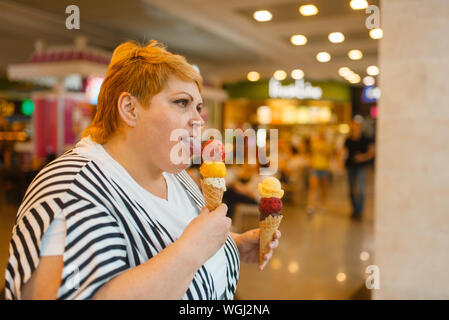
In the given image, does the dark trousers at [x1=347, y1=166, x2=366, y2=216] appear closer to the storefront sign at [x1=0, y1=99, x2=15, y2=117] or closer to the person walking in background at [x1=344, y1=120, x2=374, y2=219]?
the person walking in background at [x1=344, y1=120, x2=374, y2=219]

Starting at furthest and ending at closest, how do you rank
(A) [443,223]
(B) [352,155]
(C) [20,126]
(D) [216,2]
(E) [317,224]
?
(C) [20,126] < (B) [352,155] < (E) [317,224] < (D) [216,2] < (A) [443,223]

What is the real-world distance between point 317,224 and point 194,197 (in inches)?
222

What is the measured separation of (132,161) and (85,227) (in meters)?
0.32

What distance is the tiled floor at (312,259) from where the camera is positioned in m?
3.72

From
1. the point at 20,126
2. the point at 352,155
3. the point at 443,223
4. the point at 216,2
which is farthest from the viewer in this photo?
the point at 20,126

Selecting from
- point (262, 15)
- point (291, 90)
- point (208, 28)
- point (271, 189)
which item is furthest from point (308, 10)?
point (291, 90)

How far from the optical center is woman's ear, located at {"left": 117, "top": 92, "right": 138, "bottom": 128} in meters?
1.15

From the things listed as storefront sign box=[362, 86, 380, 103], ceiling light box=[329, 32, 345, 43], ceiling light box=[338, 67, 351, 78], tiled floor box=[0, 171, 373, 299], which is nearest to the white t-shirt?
tiled floor box=[0, 171, 373, 299]

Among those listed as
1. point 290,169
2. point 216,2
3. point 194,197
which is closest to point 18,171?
point 216,2

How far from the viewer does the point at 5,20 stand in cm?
684

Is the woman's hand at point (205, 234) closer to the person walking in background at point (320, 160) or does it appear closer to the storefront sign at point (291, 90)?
the person walking in background at point (320, 160)

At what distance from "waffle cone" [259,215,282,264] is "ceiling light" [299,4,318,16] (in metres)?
4.63
